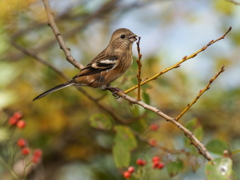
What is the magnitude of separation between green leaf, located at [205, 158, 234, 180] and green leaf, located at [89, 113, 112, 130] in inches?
52.3

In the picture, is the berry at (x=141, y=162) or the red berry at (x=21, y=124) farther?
the red berry at (x=21, y=124)

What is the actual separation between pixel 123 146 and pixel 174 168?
0.47 m

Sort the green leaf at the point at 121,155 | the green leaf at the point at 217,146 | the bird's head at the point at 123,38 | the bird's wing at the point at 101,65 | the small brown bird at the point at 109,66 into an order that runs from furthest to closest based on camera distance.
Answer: the bird's head at the point at 123,38 < the bird's wing at the point at 101,65 < the small brown bird at the point at 109,66 < the green leaf at the point at 121,155 < the green leaf at the point at 217,146

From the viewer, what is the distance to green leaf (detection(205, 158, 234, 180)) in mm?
2025

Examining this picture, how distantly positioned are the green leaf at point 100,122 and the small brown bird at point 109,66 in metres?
0.59

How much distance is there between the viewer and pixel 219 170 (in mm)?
2045

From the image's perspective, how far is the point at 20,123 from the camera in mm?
3258

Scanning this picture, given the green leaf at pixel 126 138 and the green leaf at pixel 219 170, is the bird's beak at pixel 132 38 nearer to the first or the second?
the green leaf at pixel 126 138

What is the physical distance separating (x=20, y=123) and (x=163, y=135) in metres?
2.22

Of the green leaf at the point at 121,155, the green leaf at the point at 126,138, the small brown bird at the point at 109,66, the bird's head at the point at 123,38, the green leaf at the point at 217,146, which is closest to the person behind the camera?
the green leaf at the point at 217,146

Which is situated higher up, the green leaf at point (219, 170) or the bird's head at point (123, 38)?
the green leaf at point (219, 170)

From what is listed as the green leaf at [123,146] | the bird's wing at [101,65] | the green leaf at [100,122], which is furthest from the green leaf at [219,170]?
the bird's wing at [101,65]

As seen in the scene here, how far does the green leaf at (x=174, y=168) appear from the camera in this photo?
3.00 meters

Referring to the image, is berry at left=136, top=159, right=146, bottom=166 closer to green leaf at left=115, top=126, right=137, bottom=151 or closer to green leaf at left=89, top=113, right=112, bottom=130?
green leaf at left=115, top=126, right=137, bottom=151
